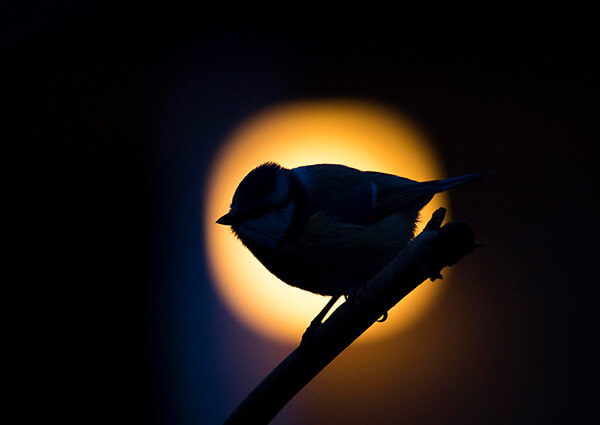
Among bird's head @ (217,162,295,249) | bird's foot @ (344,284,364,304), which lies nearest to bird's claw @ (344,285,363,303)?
bird's foot @ (344,284,364,304)

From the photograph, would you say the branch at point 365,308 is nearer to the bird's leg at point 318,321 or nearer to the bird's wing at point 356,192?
the bird's leg at point 318,321

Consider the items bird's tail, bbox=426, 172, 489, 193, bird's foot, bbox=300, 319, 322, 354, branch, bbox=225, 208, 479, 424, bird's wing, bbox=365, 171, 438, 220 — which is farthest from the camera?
bird's wing, bbox=365, 171, 438, 220

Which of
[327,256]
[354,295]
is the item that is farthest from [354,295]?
[327,256]

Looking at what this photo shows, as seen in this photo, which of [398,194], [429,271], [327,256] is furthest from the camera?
[398,194]

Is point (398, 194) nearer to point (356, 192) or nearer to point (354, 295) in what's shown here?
point (356, 192)

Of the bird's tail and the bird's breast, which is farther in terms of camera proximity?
the bird's breast

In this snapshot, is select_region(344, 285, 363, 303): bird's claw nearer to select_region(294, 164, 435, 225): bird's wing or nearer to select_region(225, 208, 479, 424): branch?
select_region(225, 208, 479, 424): branch

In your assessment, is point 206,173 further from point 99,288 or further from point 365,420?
point 365,420

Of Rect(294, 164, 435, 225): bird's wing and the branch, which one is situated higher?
Rect(294, 164, 435, 225): bird's wing
